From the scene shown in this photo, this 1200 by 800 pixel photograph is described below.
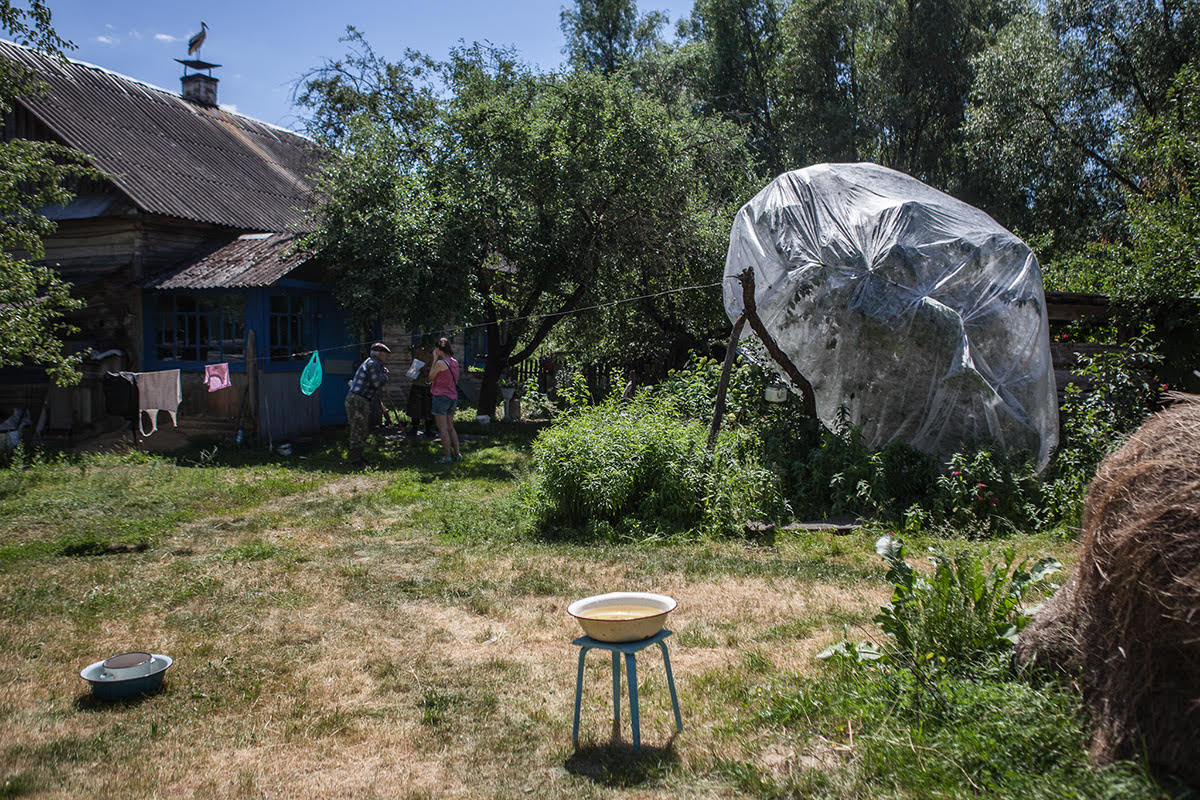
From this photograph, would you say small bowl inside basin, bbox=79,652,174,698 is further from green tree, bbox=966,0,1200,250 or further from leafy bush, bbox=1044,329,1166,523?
green tree, bbox=966,0,1200,250

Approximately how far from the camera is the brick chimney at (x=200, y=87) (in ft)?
70.5

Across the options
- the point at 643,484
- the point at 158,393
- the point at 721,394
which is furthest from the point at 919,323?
the point at 158,393

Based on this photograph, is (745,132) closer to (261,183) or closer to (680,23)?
(261,183)

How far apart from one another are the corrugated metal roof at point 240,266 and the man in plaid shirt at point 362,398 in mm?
2545

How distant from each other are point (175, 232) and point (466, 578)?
12207mm

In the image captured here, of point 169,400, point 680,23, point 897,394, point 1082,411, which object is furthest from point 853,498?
point 680,23

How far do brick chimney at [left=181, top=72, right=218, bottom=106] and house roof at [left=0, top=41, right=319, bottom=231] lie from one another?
0.59 metres

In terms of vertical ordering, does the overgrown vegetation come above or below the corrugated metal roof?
below

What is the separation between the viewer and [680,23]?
35.3m

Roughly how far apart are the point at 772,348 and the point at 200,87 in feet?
61.1

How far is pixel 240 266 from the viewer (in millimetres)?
14648

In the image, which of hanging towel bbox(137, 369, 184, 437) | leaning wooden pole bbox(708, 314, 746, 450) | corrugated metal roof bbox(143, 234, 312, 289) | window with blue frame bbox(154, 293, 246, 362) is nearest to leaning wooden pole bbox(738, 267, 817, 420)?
leaning wooden pole bbox(708, 314, 746, 450)

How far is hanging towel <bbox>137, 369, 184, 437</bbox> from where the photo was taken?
519 inches

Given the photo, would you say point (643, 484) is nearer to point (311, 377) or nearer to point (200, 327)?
point (311, 377)
